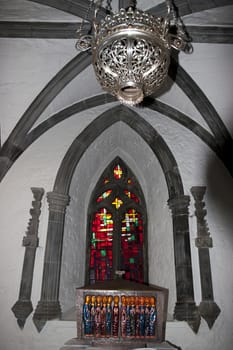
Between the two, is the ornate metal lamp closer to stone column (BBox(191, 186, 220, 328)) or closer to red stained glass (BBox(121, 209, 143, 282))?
stone column (BBox(191, 186, 220, 328))

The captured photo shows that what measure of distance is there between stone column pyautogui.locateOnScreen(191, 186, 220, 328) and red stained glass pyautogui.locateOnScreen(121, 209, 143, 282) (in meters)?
1.67

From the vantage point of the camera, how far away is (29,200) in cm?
583

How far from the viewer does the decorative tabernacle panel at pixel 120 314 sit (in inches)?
148

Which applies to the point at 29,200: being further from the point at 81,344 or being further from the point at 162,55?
the point at 162,55

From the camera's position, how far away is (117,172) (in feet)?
25.2

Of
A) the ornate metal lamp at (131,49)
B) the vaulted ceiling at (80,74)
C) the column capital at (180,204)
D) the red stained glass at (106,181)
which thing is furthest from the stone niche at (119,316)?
the red stained glass at (106,181)

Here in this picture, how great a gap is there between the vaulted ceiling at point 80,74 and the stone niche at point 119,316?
→ 3.14 m

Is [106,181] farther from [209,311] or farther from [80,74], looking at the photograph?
[209,311]

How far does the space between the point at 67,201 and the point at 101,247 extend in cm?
151

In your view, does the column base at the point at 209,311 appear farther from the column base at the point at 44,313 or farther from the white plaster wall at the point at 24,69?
the white plaster wall at the point at 24,69

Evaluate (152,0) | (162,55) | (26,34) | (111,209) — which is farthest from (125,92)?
(111,209)

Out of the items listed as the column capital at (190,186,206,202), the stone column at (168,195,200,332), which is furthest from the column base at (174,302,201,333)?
the column capital at (190,186,206,202)

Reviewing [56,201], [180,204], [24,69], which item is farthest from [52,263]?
[24,69]

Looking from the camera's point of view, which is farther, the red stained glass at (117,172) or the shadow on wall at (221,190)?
the red stained glass at (117,172)
